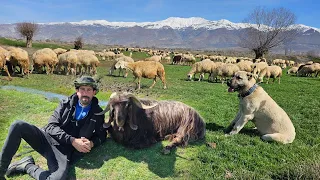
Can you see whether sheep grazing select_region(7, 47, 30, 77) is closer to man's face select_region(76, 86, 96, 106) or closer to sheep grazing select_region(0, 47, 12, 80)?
sheep grazing select_region(0, 47, 12, 80)

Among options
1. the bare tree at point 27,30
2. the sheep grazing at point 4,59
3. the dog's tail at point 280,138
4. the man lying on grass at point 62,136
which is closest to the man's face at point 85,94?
the man lying on grass at point 62,136

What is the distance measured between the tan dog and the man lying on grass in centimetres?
377

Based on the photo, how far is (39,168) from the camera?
6.02 metres

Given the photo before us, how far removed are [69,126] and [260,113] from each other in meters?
4.80

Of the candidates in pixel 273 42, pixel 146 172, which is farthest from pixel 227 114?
pixel 273 42

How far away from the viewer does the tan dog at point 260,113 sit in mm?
7664

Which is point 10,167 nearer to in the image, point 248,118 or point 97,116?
point 97,116

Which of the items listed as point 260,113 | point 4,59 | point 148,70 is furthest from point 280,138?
point 4,59

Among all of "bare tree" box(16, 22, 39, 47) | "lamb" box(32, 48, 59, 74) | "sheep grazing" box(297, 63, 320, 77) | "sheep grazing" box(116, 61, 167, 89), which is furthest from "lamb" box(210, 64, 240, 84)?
"bare tree" box(16, 22, 39, 47)

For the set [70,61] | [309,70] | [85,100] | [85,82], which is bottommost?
[309,70]

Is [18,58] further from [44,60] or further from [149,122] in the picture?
[149,122]

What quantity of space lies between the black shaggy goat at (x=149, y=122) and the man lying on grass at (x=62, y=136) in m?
0.38

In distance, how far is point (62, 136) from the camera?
5.91 m

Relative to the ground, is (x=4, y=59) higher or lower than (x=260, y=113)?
higher
